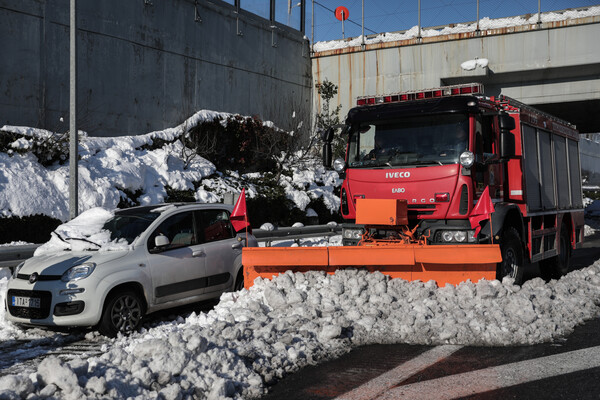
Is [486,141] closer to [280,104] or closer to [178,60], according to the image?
[178,60]

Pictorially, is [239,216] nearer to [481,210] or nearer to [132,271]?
[132,271]

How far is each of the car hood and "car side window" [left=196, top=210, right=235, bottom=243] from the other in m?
1.34

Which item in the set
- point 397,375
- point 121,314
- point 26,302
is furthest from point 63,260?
point 397,375

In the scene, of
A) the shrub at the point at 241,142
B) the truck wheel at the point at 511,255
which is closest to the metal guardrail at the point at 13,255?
the truck wheel at the point at 511,255

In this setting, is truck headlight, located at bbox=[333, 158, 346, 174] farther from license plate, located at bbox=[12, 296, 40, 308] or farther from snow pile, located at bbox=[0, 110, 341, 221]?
snow pile, located at bbox=[0, 110, 341, 221]

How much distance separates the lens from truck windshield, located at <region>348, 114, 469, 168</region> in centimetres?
863

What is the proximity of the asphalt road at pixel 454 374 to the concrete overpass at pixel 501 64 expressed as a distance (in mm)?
18311

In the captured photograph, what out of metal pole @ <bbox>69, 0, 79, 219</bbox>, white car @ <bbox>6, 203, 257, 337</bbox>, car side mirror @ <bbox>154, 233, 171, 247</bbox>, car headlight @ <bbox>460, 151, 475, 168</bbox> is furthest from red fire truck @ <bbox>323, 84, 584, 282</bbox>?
metal pole @ <bbox>69, 0, 79, 219</bbox>

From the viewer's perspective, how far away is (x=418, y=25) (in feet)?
84.1

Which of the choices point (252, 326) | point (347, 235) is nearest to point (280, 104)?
point (347, 235)

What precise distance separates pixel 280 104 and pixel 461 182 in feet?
60.0

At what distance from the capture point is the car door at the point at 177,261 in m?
7.90

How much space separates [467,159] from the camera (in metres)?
8.27

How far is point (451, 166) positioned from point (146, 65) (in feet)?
46.8
